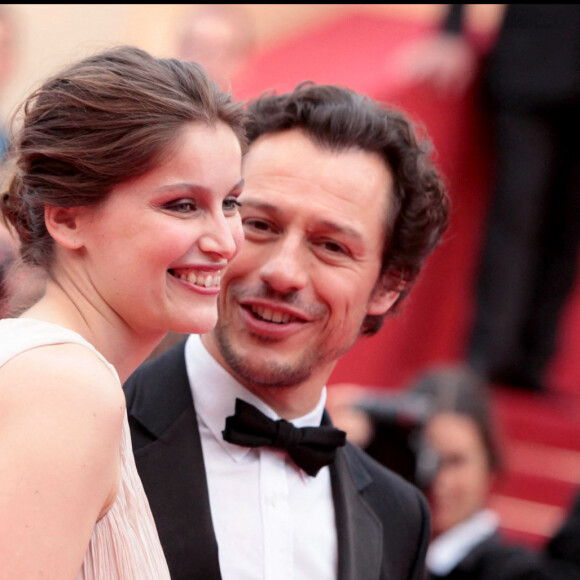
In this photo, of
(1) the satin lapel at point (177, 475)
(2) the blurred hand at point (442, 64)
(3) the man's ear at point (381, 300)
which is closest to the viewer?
(1) the satin lapel at point (177, 475)

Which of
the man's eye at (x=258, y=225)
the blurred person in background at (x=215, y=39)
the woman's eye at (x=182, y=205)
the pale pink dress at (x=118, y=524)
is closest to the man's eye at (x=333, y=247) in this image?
the man's eye at (x=258, y=225)

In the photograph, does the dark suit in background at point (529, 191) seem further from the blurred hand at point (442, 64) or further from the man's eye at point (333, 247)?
the man's eye at point (333, 247)

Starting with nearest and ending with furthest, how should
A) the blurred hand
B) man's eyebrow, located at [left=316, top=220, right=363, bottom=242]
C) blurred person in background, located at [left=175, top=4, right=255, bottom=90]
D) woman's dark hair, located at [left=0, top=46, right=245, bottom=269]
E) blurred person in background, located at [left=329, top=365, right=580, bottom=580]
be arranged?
woman's dark hair, located at [left=0, top=46, right=245, bottom=269] < man's eyebrow, located at [left=316, top=220, right=363, bottom=242] < blurred person in background, located at [left=329, top=365, right=580, bottom=580] < the blurred hand < blurred person in background, located at [left=175, top=4, right=255, bottom=90]

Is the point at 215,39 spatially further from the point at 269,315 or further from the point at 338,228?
the point at 269,315

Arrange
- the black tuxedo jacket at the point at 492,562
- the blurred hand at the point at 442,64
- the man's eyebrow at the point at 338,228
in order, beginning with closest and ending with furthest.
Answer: the man's eyebrow at the point at 338,228
the black tuxedo jacket at the point at 492,562
the blurred hand at the point at 442,64

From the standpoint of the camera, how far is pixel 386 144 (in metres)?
2.34

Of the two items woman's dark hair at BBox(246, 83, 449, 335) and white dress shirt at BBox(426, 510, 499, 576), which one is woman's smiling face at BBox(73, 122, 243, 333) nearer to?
woman's dark hair at BBox(246, 83, 449, 335)

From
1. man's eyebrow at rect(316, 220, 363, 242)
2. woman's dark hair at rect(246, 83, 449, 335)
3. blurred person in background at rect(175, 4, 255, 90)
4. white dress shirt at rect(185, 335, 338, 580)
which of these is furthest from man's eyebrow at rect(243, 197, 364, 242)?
blurred person in background at rect(175, 4, 255, 90)

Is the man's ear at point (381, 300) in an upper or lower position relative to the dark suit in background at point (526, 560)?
upper

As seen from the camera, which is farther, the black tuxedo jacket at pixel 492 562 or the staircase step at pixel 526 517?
the staircase step at pixel 526 517

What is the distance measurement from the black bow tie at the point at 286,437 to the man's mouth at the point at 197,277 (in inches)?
18.2

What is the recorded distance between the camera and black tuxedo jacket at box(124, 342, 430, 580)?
1844 mm

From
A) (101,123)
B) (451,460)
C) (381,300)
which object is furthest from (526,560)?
(101,123)

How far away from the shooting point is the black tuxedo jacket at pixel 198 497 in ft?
6.05
